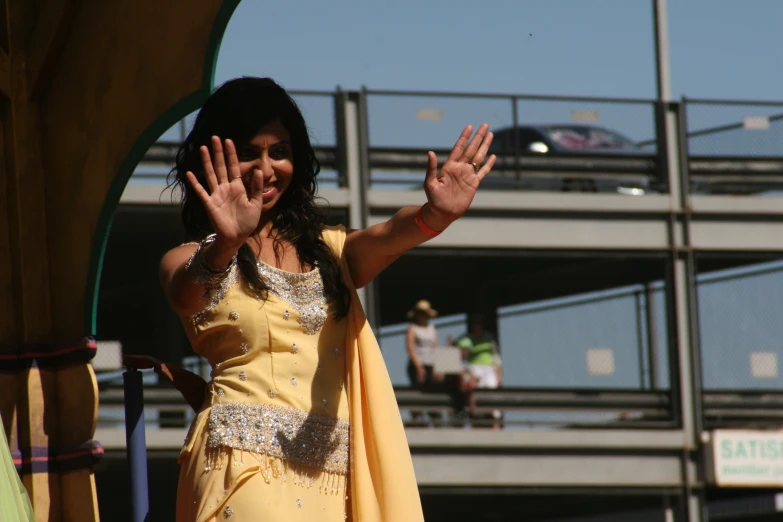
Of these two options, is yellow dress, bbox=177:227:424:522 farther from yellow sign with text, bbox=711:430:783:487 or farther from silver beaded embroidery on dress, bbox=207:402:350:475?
yellow sign with text, bbox=711:430:783:487

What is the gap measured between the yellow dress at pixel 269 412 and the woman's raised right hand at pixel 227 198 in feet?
0.69

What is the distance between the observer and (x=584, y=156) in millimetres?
18359

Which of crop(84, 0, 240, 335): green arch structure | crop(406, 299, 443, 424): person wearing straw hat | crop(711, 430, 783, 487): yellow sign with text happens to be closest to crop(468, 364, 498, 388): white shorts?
crop(406, 299, 443, 424): person wearing straw hat

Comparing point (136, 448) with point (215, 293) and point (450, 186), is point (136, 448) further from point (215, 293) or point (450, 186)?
point (450, 186)

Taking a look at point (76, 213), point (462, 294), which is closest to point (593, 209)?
point (462, 294)

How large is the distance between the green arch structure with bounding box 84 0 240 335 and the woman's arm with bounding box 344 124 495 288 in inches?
30.9

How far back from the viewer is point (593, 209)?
17.9 metres

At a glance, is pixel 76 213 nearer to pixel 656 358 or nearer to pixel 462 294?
pixel 656 358

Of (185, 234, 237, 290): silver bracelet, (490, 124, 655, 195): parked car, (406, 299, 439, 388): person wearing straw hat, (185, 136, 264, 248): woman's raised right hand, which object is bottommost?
(406, 299, 439, 388): person wearing straw hat

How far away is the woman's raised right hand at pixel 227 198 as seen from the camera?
9.02 feet

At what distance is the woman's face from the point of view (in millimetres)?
2980

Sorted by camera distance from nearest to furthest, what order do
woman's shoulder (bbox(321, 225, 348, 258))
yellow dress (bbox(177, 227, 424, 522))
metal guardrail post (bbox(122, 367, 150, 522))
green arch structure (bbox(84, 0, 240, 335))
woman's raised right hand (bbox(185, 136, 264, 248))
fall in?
woman's raised right hand (bbox(185, 136, 264, 248))
yellow dress (bbox(177, 227, 424, 522))
woman's shoulder (bbox(321, 225, 348, 258))
metal guardrail post (bbox(122, 367, 150, 522))
green arch structure (bbox(84, 0, 240, 335))

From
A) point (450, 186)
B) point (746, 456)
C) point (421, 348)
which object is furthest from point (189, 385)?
point (746, 456)

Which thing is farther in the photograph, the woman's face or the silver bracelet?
the woman's face
